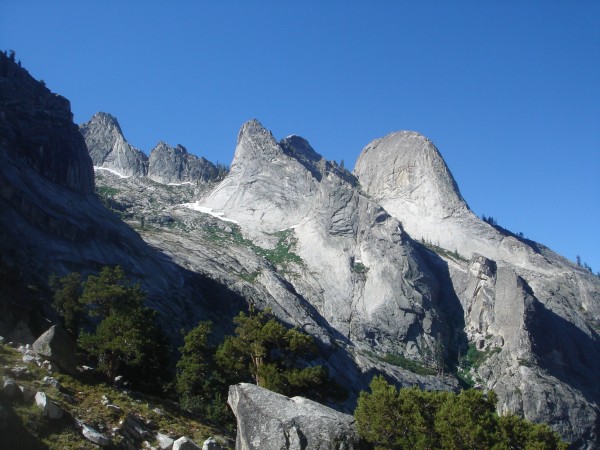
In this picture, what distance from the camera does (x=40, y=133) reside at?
106 metres

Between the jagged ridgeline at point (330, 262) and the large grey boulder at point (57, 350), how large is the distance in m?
42.6

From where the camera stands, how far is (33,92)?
120 metres

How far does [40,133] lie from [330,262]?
73.1 metres

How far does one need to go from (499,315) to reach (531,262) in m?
34.4

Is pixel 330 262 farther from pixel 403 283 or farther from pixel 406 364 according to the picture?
pixel 406 364

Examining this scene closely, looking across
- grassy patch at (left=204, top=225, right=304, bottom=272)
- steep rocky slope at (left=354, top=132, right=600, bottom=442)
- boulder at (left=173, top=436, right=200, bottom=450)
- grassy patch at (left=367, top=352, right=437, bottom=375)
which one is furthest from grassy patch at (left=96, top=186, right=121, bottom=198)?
boulder at (left=173, top=436, right=200, bottom=450)

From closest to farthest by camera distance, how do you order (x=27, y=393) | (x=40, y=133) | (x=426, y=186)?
(x=27, y=393)
(x=40, y=133)
(x=426, y=186)

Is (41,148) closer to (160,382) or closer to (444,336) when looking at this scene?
(160,382)

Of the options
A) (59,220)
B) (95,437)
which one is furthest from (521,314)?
(95,437)

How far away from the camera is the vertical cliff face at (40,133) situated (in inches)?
3947

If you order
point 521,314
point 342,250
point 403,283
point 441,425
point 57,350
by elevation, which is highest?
point 342,250

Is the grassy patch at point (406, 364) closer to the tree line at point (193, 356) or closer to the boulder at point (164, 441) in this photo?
the tree line at point (193, 356)

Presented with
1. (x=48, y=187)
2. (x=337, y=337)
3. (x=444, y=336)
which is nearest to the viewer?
(x=48, y=187)

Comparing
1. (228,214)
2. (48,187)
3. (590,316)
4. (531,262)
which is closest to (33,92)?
(48,187)
